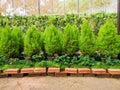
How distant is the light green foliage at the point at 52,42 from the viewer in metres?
4.96

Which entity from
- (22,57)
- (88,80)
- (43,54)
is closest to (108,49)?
(88,80)

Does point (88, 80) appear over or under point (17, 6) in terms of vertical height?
under

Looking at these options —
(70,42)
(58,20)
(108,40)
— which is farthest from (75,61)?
(58,20)

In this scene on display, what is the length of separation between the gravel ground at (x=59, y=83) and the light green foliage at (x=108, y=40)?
2.58 feet

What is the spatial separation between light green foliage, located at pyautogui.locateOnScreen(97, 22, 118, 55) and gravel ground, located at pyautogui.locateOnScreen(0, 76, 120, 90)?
2.58ft

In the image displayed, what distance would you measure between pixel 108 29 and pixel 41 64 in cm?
151

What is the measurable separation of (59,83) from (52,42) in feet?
3.76

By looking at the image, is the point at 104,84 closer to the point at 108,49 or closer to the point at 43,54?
the point at 108,49

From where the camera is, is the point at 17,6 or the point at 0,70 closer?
the point at 0,70

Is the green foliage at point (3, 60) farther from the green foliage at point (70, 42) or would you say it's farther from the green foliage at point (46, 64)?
the green foliage at point (70, 42)

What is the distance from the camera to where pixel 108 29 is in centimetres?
493

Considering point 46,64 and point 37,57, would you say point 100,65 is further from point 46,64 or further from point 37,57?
point 37,57

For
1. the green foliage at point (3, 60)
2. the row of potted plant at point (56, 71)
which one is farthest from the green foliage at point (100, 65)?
the green foliage at point (3, 60)

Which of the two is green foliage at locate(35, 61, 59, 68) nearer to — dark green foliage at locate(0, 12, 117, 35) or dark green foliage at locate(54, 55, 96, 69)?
dark green foliage at locate(54, 55, 96, 69)
